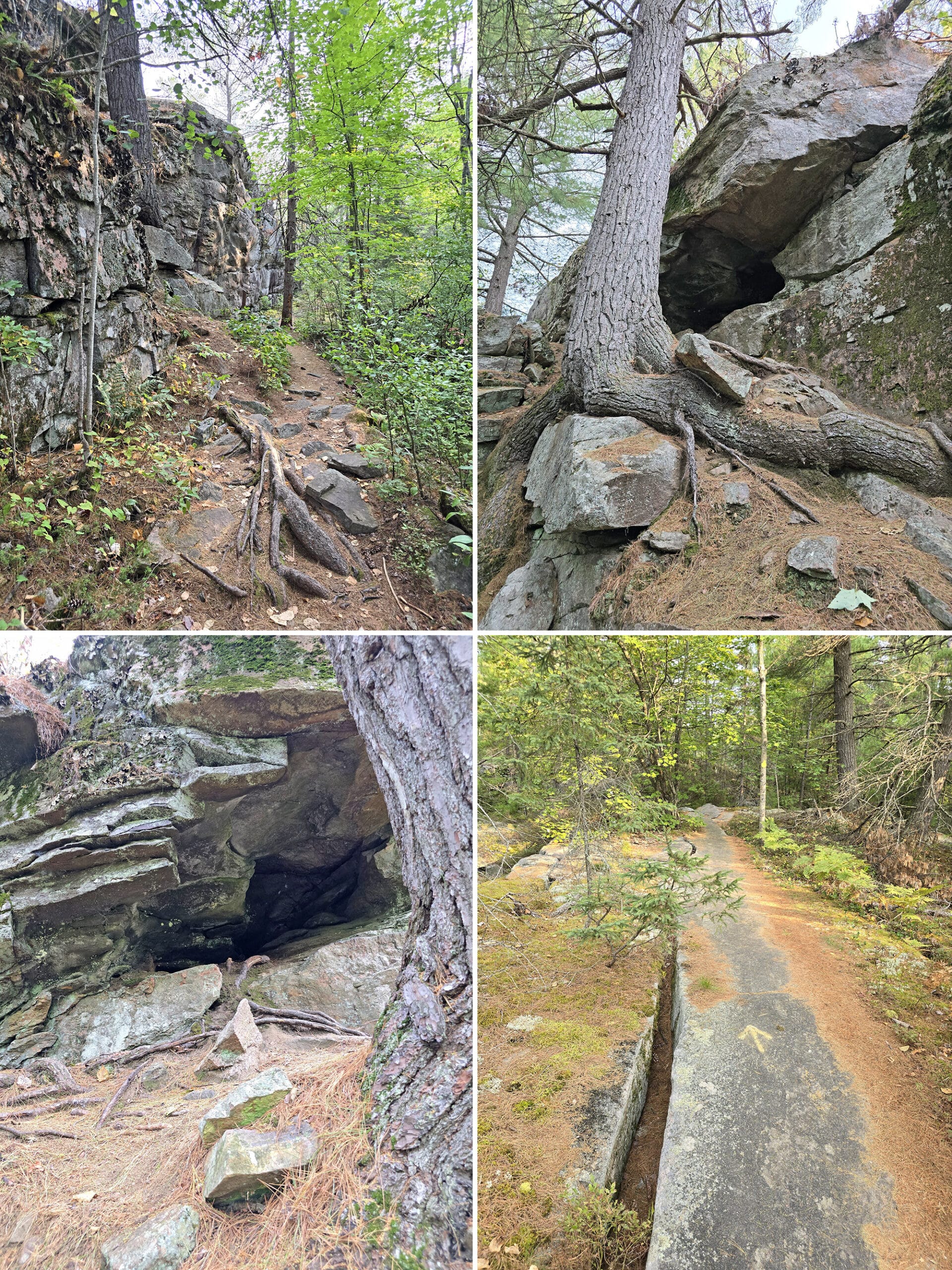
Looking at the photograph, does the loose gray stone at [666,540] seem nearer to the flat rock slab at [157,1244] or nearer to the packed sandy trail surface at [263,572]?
the packed sandy trail surface at [263,572]

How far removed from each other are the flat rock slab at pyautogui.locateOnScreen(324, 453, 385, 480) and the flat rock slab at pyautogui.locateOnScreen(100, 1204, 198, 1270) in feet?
13.2

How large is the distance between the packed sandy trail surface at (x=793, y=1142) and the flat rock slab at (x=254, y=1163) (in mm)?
1347

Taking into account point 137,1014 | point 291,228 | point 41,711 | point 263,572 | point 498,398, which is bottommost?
point 137,1014

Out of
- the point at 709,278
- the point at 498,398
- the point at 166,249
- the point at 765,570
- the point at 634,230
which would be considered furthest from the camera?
the point at 166,249

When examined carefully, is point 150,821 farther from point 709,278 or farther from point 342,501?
point 709,278

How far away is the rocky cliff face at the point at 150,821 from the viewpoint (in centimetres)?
517

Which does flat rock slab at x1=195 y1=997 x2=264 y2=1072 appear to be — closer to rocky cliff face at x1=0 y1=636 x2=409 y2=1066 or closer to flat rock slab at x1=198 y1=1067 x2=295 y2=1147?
rocky cliff face at x1=0 y1=636 x2=409 y2=1066

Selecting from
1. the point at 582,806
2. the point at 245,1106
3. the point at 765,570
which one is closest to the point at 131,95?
the point at 765,570

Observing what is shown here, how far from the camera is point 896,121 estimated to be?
4.42 m

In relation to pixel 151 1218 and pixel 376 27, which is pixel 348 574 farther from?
pixel 376 27

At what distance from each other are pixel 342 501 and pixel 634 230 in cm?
290

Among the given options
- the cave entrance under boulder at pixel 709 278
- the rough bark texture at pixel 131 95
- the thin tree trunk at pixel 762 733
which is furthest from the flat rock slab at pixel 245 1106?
the cave entrance under boulder at pixel 709 278

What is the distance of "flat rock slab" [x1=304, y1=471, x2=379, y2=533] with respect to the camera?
4062 millimetres

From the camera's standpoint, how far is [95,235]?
4.03 m
